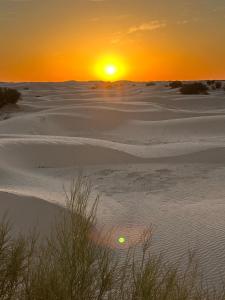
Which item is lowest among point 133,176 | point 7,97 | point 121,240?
point 133,176

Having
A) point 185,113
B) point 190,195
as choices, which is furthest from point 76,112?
point 190,195

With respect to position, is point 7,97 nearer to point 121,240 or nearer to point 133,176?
point 133,176

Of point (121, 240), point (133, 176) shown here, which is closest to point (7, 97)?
point (133, 176)

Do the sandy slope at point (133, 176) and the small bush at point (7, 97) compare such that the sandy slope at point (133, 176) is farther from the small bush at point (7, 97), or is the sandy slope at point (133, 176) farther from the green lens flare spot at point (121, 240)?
the small bush at point (7, 97)

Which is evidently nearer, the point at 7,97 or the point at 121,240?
the point at 121,240

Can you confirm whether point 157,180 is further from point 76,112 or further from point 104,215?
point 76,112

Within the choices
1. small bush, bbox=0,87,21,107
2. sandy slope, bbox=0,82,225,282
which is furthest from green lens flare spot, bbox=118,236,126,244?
small bush, bbox=0,87,21,107

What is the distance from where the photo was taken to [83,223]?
8.97ft

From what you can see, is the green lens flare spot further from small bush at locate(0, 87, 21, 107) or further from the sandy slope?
small bush at locate(0, 87, 21, 107)

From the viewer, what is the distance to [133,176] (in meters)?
8.34

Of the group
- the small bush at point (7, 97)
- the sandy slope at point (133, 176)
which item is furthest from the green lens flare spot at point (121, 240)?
the small bush at point (7, 97)

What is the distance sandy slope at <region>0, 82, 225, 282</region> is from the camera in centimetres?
493

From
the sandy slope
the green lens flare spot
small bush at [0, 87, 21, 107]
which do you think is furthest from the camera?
small bush at [0, 87, 21, 107]

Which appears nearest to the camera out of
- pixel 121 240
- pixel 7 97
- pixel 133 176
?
pixel 121 240
